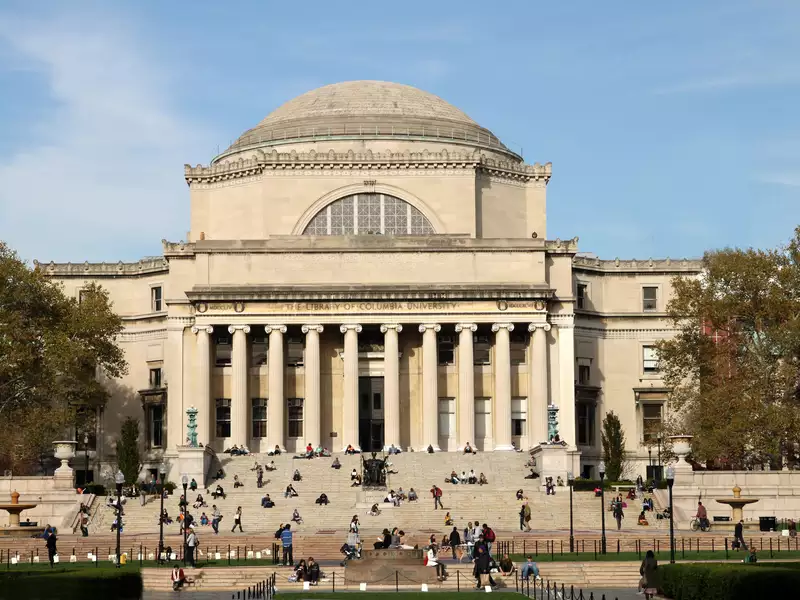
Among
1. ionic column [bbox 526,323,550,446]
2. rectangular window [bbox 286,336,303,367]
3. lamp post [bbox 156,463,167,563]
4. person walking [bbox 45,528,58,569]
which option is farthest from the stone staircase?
person walking [bbox 45,528,58,569]

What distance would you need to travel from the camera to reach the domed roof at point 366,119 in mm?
121000

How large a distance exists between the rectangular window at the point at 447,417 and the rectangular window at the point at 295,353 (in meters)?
9.44

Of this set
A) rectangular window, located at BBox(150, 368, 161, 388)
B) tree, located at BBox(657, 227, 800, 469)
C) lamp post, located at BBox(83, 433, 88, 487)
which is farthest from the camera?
rectangular window, located at BBox(150, 368, 161, 388)

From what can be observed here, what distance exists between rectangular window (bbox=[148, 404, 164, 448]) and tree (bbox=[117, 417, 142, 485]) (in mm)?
3849

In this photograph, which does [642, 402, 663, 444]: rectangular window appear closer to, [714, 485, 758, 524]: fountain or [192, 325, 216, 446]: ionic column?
[192, 325, 216, 446]: ionic column

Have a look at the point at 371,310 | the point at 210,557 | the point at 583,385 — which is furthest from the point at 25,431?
the point at 583,385

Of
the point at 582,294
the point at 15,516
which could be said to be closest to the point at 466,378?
the point at 582,294

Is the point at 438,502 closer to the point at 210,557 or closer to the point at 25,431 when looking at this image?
the point at 210,557

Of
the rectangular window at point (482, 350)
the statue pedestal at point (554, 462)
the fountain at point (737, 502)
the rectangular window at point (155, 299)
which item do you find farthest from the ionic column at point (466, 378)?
the fountain at point (737, 502)

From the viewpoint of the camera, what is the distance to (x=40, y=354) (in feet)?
344

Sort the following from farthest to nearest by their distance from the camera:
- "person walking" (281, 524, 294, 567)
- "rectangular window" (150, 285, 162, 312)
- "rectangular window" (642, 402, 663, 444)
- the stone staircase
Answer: "rectangular window" (150, 285, 162, 312) → "rectangular window" (642, 402, 663, 444) → the stone staircase → "person walking" (281, 524, 294, 567)

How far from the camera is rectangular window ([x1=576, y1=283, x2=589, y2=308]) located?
120 meters

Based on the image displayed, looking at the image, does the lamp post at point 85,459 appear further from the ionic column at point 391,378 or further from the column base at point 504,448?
the column base at point 504,448

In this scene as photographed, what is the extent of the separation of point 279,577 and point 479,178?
58.9 m
